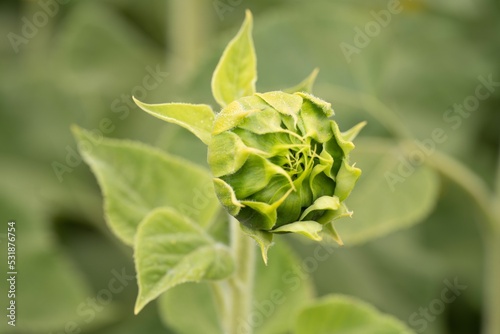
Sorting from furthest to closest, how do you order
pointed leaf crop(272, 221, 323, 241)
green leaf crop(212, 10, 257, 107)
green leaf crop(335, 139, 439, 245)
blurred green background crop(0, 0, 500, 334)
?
blurred green background crop(0, 0, 500, 334)
green leaf crop(335, 139, 439, 245)
green leaf crop(212, 10, 257, 107)
pointed leaf crop(272, 221, 323, 241)

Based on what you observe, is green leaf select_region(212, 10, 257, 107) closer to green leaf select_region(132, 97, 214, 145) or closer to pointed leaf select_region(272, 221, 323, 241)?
green leaf select_region(132, 97, 214, 145)

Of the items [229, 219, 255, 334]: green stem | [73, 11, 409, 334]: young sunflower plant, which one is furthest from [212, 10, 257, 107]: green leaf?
[229, 219, 255, 334]: green stem

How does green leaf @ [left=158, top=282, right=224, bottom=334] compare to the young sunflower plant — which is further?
green leaf @ [left=158, top=282, right=224, bottom=334]

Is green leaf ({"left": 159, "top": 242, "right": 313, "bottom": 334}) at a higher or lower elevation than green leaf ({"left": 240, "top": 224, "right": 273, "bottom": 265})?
lower

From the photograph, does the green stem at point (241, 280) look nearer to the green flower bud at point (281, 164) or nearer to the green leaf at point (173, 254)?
the green leaf at point (173, 254)

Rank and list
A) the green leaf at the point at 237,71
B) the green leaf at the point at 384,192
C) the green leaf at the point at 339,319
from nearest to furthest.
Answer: the green leaf at the point at 237,71, the green leaf at the point at 339,319, the green leaf at the point at 384,192

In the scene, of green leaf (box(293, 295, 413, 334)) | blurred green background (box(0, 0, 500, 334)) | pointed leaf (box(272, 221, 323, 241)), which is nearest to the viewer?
pointed leaf (box(272, 221, 323, 241))

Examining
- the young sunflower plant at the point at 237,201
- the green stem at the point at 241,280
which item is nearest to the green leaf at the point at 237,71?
the young sunflower plant at the point at 237,201

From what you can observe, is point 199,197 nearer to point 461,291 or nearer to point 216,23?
point 461,291
